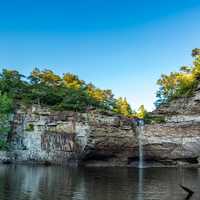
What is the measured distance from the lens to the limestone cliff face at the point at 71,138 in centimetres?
5734

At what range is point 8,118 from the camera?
2419 inches

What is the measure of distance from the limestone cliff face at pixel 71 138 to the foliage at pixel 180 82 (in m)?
15.2

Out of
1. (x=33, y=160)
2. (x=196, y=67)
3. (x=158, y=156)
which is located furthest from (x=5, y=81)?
(x=196, y=67)

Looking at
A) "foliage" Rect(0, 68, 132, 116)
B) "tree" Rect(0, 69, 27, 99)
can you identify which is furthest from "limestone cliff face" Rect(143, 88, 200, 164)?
"tree" Rect(0, 69, 27, 99)

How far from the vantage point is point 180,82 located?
7300 cm

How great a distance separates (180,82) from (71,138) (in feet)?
88.1

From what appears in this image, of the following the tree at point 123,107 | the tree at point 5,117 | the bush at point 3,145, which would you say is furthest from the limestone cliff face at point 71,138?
the tree at point 123,107

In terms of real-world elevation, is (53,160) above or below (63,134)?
below

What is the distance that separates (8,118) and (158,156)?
25.1 m

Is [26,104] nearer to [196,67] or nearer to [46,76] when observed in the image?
[46,76]

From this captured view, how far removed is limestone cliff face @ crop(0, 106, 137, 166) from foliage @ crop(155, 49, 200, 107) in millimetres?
15233

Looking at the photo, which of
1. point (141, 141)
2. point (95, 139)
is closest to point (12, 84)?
point (95, 139)

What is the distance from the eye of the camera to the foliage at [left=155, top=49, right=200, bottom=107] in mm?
69812

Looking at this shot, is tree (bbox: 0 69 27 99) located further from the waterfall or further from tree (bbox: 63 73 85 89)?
the waterfall
